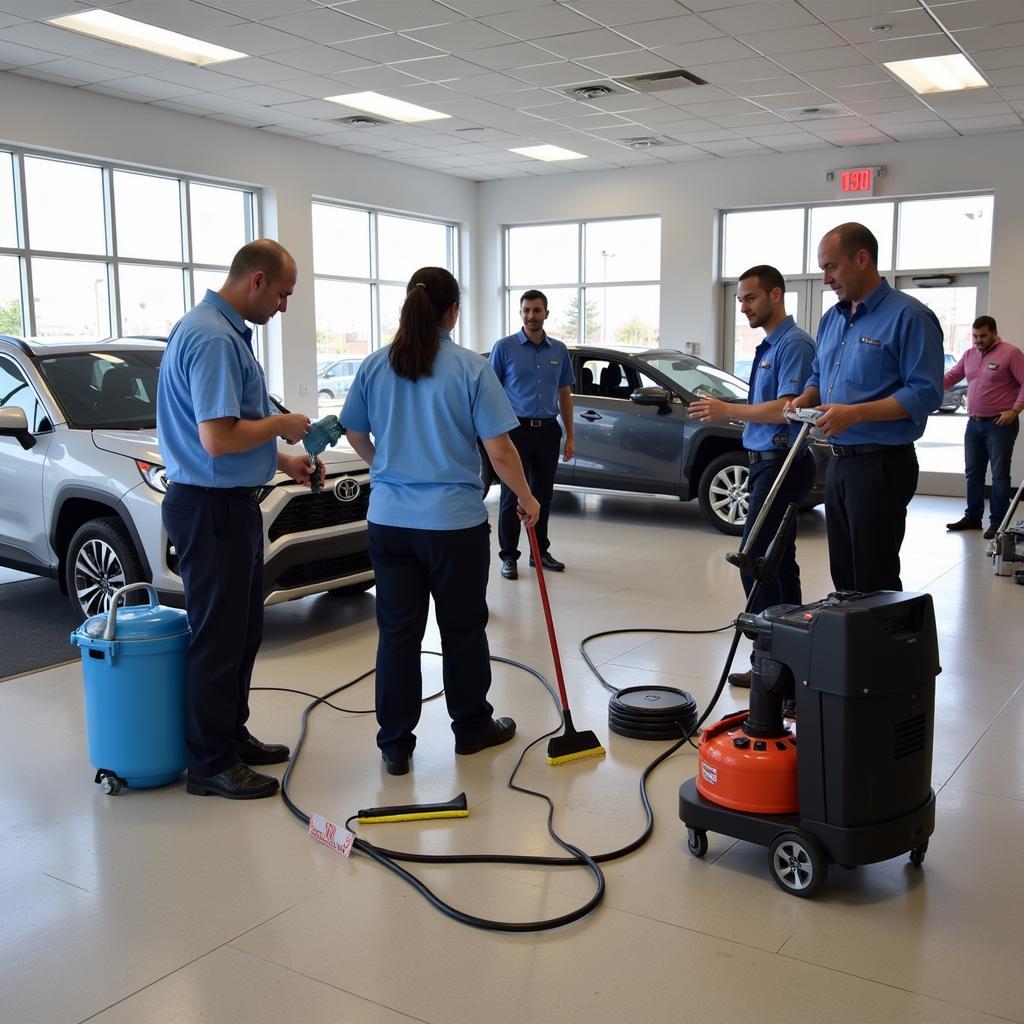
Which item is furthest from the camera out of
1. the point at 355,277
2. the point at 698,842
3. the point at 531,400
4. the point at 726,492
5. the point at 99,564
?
the point at 355,277

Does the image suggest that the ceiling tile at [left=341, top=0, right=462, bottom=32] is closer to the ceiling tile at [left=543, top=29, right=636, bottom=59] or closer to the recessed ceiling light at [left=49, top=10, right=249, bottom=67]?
the ceiling tile at [left=543, top=29, right=636, bottom=59]

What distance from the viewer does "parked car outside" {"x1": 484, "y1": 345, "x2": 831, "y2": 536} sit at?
356 inches

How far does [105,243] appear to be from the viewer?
35.6 ft

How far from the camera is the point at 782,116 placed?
1099cm

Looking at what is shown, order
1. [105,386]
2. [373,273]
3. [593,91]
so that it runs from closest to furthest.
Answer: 1. [105,386]
2. [593,91]
3. [373,273]

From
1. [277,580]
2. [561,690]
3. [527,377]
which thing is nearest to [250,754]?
[561,690]

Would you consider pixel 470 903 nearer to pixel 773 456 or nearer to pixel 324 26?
pixel 773 456

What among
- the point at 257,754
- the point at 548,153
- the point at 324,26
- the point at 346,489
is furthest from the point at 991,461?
the point at 257,754

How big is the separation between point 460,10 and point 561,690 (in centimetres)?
569

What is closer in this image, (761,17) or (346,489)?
(346,489)

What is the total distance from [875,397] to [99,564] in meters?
3.75

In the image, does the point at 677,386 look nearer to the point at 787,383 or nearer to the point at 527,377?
the point at 527,377

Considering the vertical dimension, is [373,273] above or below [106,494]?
above

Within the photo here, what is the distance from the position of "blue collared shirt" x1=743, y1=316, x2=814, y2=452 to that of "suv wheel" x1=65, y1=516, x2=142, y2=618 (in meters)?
3.00
